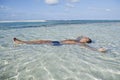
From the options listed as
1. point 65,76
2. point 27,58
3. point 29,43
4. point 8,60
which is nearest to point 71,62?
point 65,76

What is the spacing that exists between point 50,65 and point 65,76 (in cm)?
100

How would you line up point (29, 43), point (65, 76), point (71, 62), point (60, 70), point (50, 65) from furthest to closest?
point (29, 43), point (71, 62), point (50, 65), point (60, 70), point (65, 76)

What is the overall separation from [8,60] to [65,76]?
2436 mm

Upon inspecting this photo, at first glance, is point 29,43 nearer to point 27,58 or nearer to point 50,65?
point 27,58

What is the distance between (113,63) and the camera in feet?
18.1

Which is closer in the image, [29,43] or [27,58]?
[27,58]

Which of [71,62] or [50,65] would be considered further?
[71,62]

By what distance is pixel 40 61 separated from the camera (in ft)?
18.1

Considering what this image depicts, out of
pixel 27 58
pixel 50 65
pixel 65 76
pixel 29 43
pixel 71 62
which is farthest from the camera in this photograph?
pixel 29 43

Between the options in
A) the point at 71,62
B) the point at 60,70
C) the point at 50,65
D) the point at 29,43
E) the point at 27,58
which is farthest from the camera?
the point at 29,43

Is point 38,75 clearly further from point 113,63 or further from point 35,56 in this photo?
point 113,63

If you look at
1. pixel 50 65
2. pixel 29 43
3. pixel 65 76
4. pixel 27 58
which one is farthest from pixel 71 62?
pixel 29 43

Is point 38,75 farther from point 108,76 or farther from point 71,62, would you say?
point 108,76

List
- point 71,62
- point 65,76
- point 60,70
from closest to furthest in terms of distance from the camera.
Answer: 1. point 65,76
2. point 60,70
3. point 71,62
